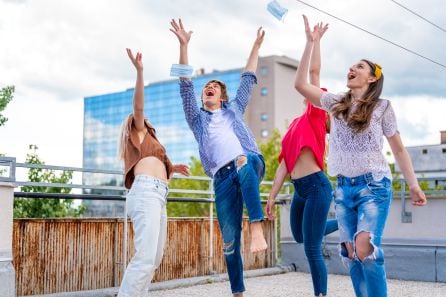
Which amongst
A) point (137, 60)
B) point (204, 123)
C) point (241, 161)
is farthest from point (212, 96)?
point (137, 60)

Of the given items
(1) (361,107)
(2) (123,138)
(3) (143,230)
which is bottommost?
(3) (143,230)

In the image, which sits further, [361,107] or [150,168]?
[150,168]

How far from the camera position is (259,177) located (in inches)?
179

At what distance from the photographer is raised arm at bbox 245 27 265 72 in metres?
4.89

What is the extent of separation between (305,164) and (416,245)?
13.9ft

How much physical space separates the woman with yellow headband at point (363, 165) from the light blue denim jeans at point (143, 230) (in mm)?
1168

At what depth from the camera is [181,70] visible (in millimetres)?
4461

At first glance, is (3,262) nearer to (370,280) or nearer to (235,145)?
(235,145)

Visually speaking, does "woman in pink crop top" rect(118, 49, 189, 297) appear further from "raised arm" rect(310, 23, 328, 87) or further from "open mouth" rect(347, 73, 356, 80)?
"open mouth" rect(347, 73, 356, 80)

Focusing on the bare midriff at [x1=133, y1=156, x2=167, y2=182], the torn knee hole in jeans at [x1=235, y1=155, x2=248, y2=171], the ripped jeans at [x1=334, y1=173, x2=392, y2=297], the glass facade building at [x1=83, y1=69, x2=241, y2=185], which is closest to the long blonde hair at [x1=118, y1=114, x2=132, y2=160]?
the bare midriff at [x1=133, y1=156, x2=167, y2=182]

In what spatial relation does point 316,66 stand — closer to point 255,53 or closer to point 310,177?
point 255,53

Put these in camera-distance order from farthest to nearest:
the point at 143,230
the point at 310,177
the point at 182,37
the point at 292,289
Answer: the point at 292,289 → the point at 310,177 → the point at 182,37 → the point at 143,230

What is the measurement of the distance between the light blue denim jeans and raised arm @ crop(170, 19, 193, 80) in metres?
0.90

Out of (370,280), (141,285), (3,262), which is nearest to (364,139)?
(370,280)
